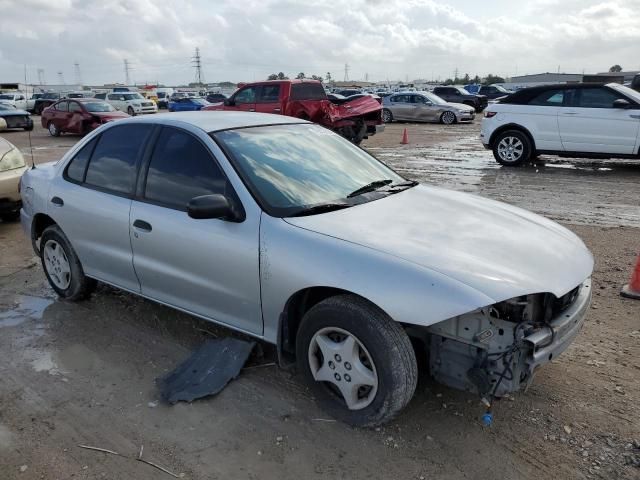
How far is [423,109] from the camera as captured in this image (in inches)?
981

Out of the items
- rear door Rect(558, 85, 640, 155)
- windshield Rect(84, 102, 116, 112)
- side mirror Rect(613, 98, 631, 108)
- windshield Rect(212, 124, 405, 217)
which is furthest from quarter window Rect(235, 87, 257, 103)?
windshield Rect(212, 124, 405, 217)

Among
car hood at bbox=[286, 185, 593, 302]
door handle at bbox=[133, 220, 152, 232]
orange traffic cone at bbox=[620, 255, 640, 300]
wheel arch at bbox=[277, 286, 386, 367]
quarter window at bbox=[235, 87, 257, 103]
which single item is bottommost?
orange traffic cone at bbox=[620, 255, 640, 300]

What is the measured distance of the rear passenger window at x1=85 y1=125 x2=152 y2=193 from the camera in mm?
4020

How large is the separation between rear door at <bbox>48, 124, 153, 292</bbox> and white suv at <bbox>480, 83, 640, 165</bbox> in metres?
9.06

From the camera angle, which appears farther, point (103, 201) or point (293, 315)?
point (103, 201)

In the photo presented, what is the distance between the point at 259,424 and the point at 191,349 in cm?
109

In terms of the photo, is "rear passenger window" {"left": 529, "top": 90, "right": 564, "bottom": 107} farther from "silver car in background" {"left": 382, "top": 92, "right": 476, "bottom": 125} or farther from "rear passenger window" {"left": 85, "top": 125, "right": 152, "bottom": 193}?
"silver car in background" {"left": 382, "top": 92, "right": 476, "bottom": 125}

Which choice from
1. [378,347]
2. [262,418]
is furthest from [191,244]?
[378,347]

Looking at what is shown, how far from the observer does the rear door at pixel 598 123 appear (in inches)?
401

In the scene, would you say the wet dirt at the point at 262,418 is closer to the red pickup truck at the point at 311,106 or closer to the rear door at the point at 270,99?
the red pickup truck at the point at 311,106

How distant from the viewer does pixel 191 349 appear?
3.96 metres

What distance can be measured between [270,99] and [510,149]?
23.1ft

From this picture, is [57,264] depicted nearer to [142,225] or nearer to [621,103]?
[142,225]

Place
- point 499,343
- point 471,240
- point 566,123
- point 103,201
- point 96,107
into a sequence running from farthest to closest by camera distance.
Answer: point 96,107
point 566,123
point 103,201
point 471,240
point 499,343
